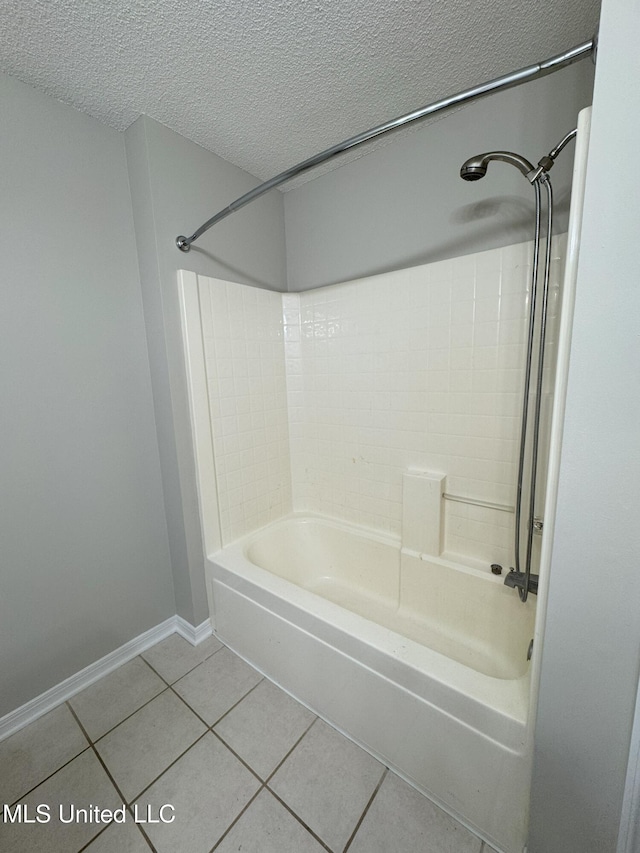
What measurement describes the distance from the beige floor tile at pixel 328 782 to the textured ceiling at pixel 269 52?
7.61 feet

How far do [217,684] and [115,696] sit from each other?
0.42 metres

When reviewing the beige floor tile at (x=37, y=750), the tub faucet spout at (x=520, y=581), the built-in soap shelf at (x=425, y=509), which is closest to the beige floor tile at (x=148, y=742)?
the beige floor tile at (x=37, y=750)

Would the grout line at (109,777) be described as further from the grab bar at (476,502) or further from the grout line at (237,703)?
the grab bar at (476,502)

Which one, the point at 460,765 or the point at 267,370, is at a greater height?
the point at 267,370

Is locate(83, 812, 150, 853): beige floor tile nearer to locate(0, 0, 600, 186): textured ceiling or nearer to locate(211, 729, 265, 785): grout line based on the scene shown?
locate(211, 729, 265, 785): grout line

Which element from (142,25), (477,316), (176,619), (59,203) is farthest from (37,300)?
(477,316)

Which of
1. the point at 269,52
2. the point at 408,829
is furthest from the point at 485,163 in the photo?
the point at 408,829

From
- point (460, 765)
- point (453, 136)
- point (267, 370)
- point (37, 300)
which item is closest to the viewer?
point (460, 765)

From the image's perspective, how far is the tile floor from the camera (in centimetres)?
91

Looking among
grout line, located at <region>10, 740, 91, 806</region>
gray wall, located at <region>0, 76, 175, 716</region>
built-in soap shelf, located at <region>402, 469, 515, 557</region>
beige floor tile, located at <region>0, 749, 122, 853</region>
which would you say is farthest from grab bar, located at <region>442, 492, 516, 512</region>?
grout line, located at <region>10, 740, 91, 806</region>

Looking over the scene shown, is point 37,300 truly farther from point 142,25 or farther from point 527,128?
point 527,128

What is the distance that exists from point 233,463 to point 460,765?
4.56 ft

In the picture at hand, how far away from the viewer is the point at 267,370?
185cm

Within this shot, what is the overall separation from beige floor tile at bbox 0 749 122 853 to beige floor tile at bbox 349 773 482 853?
771mm
